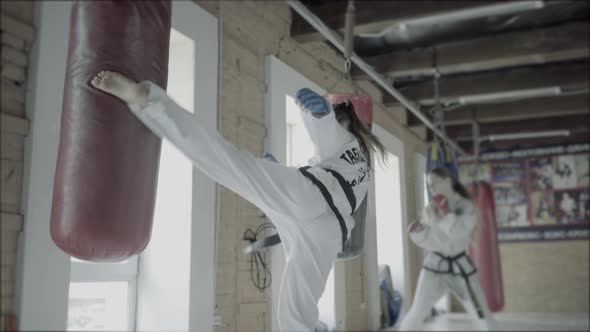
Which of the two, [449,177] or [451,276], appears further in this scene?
[451,276]

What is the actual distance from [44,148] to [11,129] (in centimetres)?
10

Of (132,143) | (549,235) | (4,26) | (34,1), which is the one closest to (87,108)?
(132,143)

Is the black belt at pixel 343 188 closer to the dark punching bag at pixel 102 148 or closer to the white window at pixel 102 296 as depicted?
the dark punching bag at pixel 102 148

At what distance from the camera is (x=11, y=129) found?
1526 mm

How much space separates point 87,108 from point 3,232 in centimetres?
42

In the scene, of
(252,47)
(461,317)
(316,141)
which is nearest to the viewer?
(316,141)

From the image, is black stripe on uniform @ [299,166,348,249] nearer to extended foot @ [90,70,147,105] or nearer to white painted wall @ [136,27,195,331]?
white painted wall @ [136,27,195,331]

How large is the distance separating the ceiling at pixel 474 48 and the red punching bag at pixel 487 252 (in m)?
0.95

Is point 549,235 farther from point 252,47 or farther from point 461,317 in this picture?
point 252,47

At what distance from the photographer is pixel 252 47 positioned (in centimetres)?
330

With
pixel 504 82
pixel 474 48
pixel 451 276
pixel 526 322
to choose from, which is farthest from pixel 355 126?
pixel 526 322

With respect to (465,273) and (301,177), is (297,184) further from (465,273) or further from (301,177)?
(465,273)

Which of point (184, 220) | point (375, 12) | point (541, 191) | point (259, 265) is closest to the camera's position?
point (184, 220)

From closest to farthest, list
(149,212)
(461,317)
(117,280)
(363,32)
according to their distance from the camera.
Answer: (149,212)
(117,280)
(363,32)
(461,317)
